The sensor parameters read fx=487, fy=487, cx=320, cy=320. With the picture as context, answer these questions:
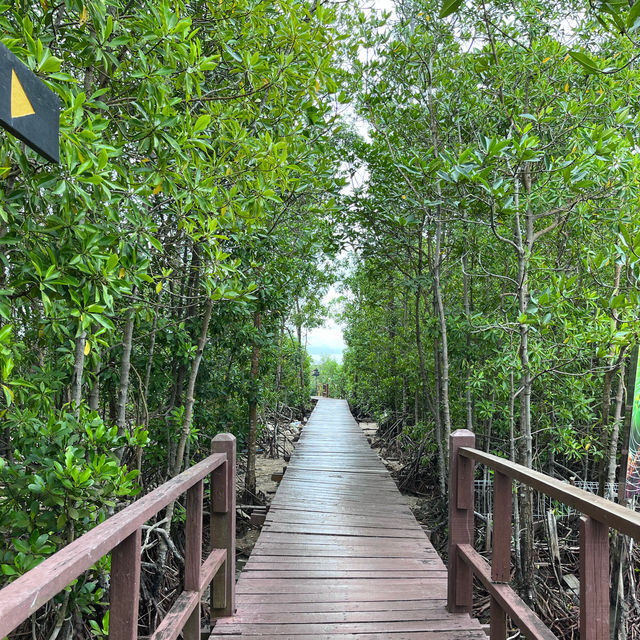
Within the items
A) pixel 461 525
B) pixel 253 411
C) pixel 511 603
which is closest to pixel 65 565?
pixel 511 603

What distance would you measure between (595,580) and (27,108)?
79.6 inches

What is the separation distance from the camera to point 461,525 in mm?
2709

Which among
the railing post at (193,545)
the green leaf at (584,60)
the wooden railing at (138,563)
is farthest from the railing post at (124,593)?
the green leaf at (584,60)

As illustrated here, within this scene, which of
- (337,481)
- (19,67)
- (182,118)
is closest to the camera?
(19,67)

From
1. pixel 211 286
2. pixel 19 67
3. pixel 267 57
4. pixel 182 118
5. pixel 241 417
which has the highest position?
pixel 267 57

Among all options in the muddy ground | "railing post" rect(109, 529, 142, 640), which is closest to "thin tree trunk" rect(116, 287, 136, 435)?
"railing post" rect(109, 529, 142, 640)

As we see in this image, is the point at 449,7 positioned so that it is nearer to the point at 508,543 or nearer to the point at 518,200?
the point at 508,543

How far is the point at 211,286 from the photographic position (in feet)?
8.54

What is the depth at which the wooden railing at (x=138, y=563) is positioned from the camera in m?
0.88

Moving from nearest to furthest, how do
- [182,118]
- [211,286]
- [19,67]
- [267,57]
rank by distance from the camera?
[19,67] → [182,118] → [211,286] → [267,57]

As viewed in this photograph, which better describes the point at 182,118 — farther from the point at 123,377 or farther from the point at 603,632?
the point at 603,632

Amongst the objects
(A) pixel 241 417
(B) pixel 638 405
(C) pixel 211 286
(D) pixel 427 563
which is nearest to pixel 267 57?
(C) pixel 211 286

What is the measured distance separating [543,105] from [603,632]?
12.3 ft

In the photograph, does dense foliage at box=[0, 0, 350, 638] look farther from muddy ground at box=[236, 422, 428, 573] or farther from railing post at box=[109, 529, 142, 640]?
muddy ground at box=[236, 422, 428, 573]
